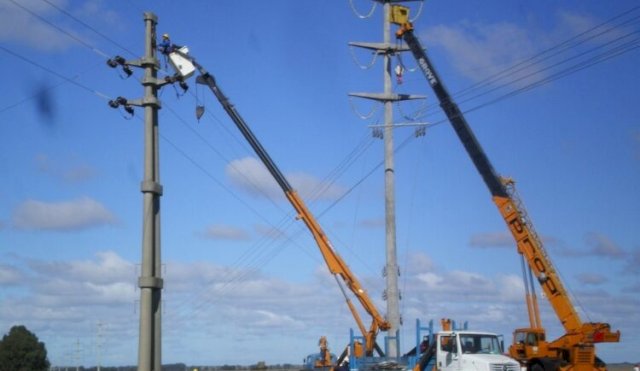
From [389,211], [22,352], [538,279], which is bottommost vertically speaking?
[22,352]

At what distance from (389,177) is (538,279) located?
28.1ft

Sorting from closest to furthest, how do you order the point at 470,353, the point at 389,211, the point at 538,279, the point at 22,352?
the point at 470,353
the point at 538,279
the point at 389,211
the point at 22,352

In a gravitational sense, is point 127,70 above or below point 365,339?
above

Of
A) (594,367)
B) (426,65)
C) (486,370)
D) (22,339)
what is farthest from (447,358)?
(22,339)

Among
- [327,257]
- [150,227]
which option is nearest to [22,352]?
[327,257]

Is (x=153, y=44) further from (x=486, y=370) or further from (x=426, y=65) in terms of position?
(x=426, y=65)

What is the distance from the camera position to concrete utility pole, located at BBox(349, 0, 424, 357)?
37.1 m

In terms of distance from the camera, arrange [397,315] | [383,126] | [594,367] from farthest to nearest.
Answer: [383,126], [397,315], [594,367]

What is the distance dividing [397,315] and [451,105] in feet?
33.8

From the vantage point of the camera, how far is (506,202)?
3722 cm

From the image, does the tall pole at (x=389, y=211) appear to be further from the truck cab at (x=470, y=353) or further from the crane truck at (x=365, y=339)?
the truck cab at (x=470, y=353)

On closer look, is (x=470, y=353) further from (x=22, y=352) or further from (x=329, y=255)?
(x=22, y=352)

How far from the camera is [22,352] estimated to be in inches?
1815

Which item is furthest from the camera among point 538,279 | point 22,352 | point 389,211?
point 22,352
